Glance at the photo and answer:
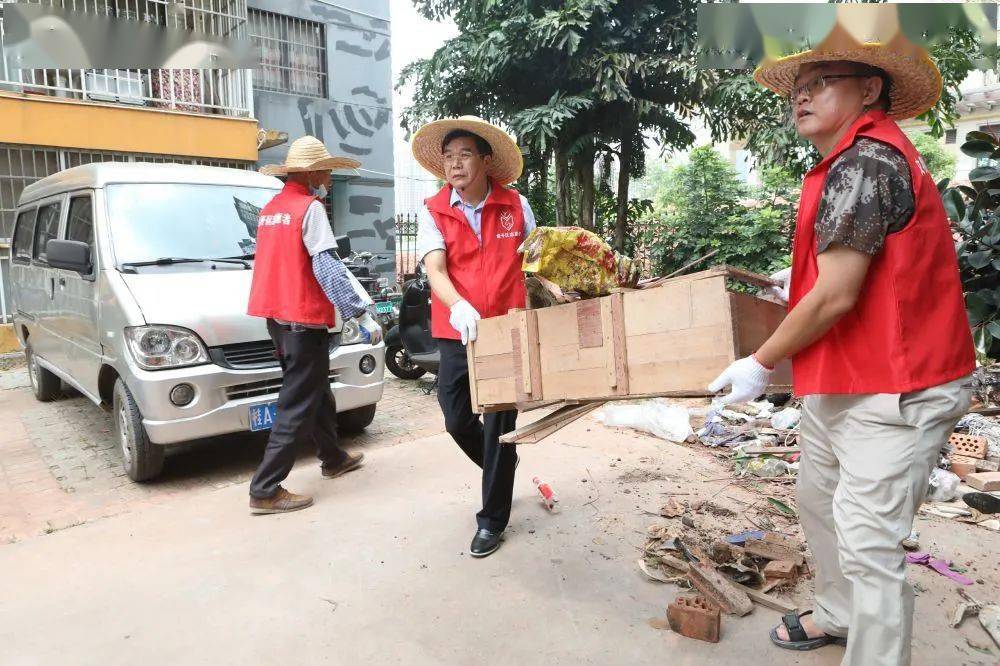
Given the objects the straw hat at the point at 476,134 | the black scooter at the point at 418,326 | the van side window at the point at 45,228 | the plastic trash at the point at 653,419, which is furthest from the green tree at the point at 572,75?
the straw hat at the point at 476,134

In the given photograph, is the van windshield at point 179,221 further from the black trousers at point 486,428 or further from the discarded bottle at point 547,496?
the discarded bottle at point 547,496

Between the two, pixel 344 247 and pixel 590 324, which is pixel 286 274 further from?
pixel 590 324

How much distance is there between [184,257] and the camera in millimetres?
4367

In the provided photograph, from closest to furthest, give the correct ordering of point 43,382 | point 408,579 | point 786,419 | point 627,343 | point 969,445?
point 627,343 < point 408,579 < point 969,445 < point 786,419 < point 43,382

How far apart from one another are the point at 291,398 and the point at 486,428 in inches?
47.7

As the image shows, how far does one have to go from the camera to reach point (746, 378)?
1.87 meters

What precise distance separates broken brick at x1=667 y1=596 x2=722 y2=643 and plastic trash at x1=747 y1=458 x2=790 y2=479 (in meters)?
1.78

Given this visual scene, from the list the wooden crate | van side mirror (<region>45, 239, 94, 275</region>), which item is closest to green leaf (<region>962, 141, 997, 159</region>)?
the wooden crate

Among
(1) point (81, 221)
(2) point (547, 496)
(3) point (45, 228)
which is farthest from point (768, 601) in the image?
(3) point (45, 228)

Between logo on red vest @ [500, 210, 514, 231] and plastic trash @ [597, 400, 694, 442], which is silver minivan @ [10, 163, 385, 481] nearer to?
logo on red vest @ [500, 210, 514, 231]

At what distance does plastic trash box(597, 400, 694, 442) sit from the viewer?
484 cm

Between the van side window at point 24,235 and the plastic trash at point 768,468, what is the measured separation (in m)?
5.87

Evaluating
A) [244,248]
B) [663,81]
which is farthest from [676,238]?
[244,248]

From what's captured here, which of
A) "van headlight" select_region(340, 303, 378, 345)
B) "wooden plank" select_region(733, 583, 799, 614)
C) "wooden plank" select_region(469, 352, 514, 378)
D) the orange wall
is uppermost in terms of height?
the orange wall
